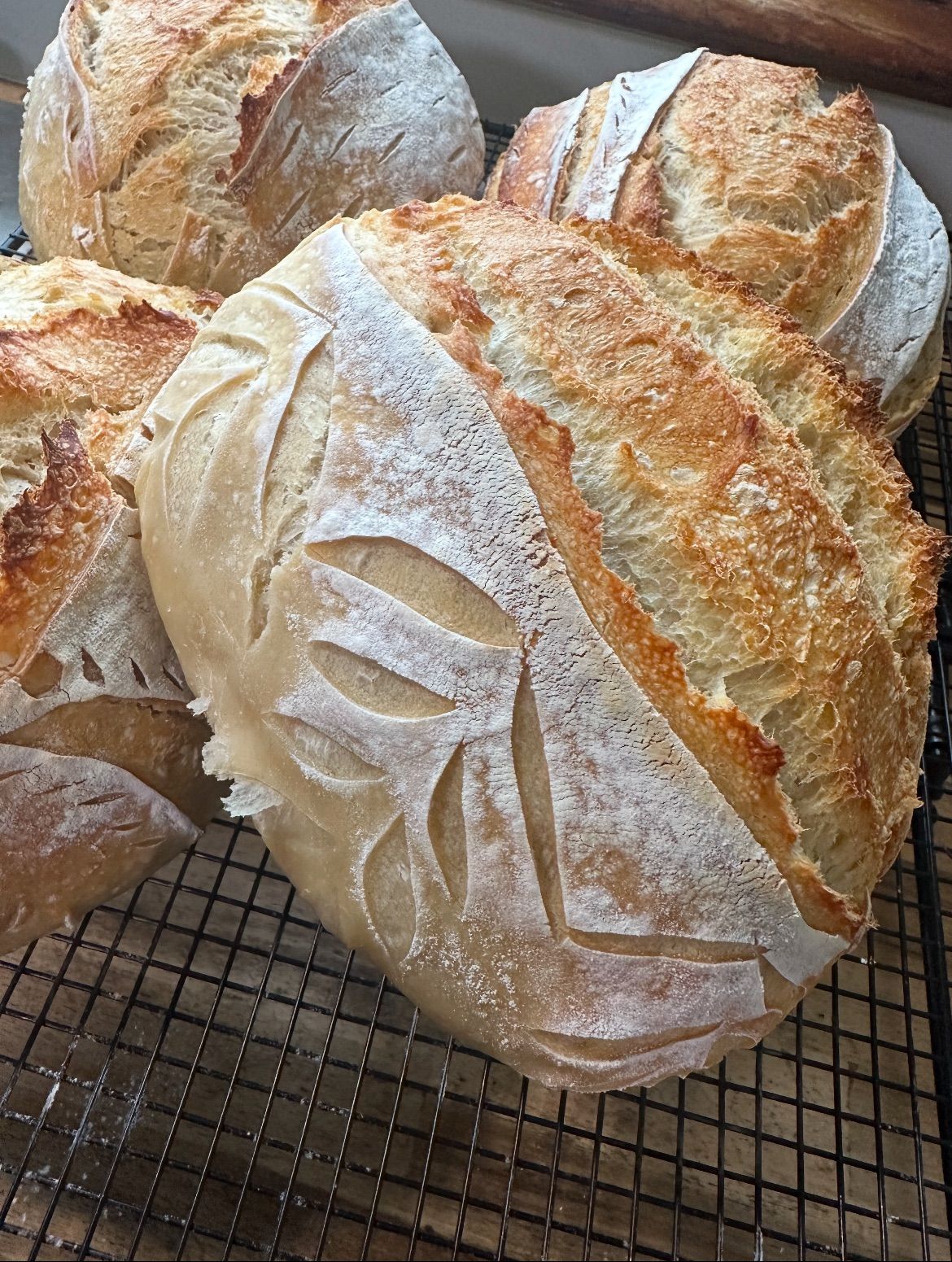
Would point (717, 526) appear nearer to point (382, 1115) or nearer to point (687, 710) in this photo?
point (687, 710)

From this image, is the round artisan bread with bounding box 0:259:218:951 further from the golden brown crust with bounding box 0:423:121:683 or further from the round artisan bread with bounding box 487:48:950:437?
the round artisan bread with bounding box 487:48:950:437

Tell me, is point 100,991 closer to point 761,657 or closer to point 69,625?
point 69,625

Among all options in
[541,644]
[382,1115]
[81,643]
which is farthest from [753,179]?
[382,1115]

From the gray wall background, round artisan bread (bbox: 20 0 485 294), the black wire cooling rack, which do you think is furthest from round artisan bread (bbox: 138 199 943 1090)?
the gray wall background

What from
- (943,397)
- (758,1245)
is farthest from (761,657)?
(943,397)

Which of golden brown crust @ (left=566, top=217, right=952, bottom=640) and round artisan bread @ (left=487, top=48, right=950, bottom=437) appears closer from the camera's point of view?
golden brown crust @ (left=566, top=217, right=952, bottom=640)

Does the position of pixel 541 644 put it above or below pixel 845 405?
below

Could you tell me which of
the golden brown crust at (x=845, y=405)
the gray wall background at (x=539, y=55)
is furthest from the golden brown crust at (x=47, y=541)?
the gray wall background at (x=539, y=55)
